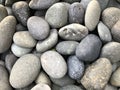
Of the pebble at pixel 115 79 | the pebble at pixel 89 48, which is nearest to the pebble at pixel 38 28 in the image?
the pebble at pixel 89 48

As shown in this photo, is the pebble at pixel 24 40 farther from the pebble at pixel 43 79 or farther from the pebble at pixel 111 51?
the pebble at pixel 111 51

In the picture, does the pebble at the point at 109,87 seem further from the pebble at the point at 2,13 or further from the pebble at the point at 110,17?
the pebble at the point at 2,13

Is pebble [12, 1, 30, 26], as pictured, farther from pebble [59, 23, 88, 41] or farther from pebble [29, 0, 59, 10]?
pebble [59, 23, 88, 41]

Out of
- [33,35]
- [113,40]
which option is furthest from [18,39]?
[113,40]

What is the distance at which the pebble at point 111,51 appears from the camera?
64 cm

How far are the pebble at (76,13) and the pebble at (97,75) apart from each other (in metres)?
0.14

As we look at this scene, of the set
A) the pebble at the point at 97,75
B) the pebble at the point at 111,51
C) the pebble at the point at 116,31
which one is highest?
the pebble at the point at 116,31

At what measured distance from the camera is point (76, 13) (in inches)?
26.8

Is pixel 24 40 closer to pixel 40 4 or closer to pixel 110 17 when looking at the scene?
pixel 40 4

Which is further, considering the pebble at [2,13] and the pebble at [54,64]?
the pebble at [2,13]

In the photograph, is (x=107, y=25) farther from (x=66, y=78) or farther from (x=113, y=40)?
(x=66, y=78)

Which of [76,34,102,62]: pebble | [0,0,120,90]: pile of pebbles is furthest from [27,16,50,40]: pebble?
[76,34,102,62]: pebble

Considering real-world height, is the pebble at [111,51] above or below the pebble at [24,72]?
above

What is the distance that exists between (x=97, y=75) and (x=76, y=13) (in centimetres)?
19
